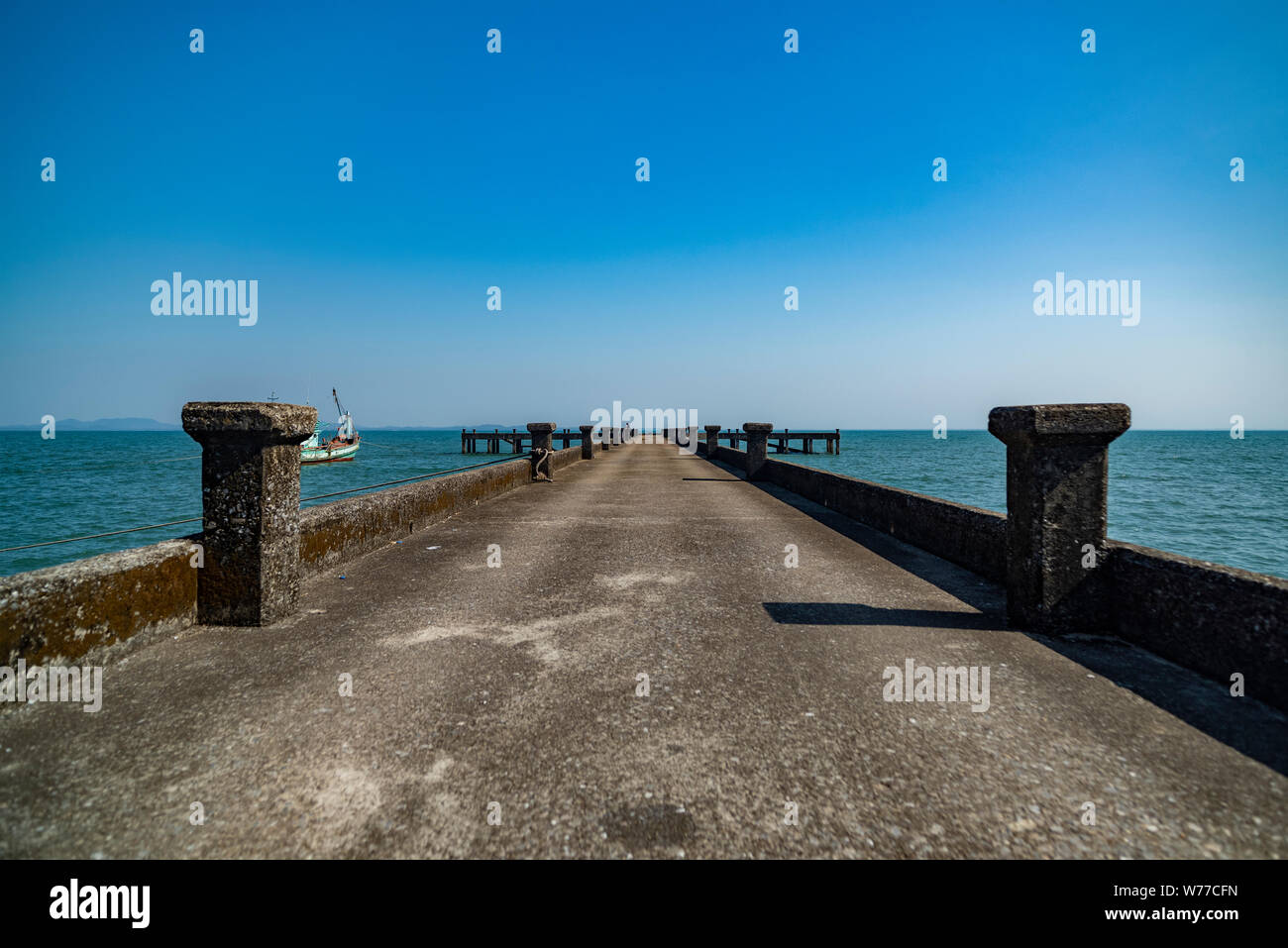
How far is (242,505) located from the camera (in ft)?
13.7

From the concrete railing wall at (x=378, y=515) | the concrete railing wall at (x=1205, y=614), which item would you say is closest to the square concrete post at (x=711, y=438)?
the concrete railing wall at (x=378, y=515)

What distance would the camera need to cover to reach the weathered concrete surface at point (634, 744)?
211 cm

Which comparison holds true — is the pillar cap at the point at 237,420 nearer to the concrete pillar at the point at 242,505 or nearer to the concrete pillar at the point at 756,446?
the concrete pillar at the point at 242,505

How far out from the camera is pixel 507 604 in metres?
4.93

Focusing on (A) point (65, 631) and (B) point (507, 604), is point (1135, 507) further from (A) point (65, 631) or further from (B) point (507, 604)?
(A) point (65, 631)

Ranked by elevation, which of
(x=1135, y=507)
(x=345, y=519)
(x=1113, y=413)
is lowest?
(x=1135, y=507)

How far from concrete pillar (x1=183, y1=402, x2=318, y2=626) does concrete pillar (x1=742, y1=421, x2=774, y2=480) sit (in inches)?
520

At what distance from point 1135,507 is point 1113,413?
31754 mm

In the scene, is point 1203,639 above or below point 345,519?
below

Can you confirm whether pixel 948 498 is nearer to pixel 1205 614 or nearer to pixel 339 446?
pixel 1205 614

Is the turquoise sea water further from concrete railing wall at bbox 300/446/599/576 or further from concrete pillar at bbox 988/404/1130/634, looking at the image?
concrete pillar at bbox 988/404/1130/634

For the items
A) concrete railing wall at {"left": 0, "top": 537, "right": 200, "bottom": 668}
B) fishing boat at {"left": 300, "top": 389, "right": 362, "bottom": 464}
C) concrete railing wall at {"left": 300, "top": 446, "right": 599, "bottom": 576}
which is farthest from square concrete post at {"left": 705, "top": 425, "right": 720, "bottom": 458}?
fishing boat at {"left": 300, "top": 389, "right": 362, "bottom": 464}

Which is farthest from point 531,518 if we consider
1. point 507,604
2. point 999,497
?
point 999,497

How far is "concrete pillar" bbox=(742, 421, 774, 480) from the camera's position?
16266 millimetres
